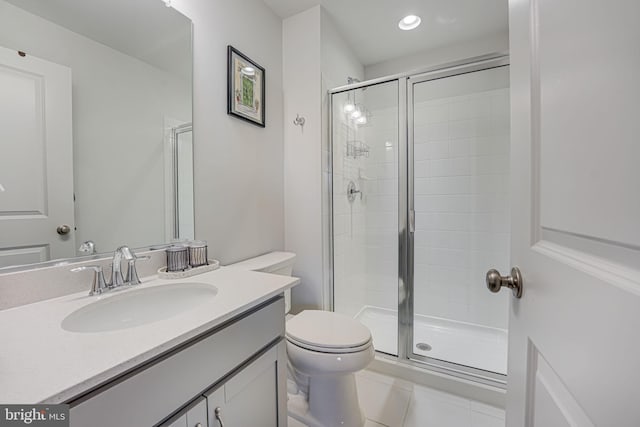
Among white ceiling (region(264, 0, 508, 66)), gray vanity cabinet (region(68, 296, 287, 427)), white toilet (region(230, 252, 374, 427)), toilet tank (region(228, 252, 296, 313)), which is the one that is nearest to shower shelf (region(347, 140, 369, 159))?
white ceiling (region(264, 0, 508, 66))

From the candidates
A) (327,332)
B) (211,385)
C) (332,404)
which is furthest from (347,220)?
(211,385)

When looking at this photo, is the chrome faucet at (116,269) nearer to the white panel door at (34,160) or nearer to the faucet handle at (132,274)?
the faucet handle at (132,274)

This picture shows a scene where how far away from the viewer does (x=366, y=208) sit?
2.39m

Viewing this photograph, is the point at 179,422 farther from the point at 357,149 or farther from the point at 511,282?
the point at 357,149

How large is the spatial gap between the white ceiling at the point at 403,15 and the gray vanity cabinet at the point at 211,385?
1.92 meters

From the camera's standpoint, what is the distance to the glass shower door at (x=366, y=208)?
2.03 meters

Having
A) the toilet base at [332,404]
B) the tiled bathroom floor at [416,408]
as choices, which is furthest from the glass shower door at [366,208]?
the toilet base at [332,404]

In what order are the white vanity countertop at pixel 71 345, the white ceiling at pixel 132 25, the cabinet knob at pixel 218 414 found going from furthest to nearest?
the white ceiling at pixel 132 25
the cabinet knob at pixel 218 414
the white vanity countertop at pixel 71 345

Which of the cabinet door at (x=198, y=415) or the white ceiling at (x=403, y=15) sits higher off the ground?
the white ceiling at (x=403, y=15)

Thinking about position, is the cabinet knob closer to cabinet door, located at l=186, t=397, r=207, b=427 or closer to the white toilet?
cabinet door, located at l=186, t=397, r=207, b=427

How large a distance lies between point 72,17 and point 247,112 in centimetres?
79

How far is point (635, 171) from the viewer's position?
27cm

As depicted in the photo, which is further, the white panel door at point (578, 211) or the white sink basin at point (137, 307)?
the white sink basin at point (137, 307)

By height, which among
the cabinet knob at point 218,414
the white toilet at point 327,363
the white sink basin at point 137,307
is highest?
the white sink basin at point 137,307
